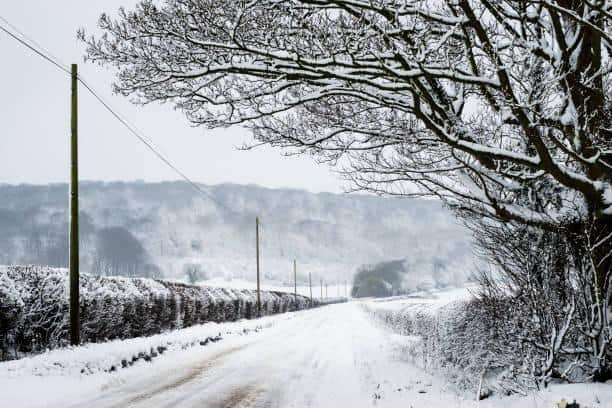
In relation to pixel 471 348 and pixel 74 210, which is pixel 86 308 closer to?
pixel 74 210

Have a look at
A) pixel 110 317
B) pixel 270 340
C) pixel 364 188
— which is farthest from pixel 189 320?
pixel 364 188

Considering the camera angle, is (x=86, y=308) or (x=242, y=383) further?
(x=86, y=308)

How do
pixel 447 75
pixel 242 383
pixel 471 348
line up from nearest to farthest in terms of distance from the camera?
1. pixel 447 75
2. pixel 242 383
3. pixel 471 348

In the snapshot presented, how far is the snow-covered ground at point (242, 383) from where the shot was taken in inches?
305

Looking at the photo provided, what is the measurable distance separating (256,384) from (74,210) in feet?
25.6

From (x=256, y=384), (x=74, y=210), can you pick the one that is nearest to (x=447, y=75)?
(x=256, y=384)

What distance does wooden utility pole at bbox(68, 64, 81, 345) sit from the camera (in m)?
13.8

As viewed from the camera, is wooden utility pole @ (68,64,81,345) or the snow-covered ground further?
wooden utility pole @ (68,64,81,345)

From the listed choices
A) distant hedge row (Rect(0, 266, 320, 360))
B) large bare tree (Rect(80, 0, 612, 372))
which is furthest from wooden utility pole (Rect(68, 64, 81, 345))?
large bare tree (Rect(80, 0, 612, 372))

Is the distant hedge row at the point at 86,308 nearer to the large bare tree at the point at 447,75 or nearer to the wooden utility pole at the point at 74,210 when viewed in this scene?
the wooden utility pole at the point at 74,210

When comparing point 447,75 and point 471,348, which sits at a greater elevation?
point 447,75

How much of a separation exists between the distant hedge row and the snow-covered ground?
1.89 m

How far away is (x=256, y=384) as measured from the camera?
9.60 metres

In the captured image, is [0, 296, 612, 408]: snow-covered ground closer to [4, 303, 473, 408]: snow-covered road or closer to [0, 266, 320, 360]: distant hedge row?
[4, 303, 473, 408]: snow-covered road
